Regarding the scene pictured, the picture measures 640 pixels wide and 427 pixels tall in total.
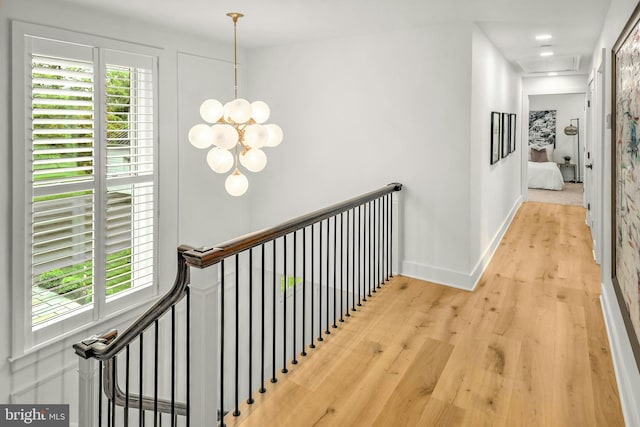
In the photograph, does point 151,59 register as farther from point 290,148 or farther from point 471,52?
point 471,52

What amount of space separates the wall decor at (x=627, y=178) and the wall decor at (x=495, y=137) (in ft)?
6.99

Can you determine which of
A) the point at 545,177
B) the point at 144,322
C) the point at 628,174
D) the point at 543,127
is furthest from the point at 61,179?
the point at 543,127

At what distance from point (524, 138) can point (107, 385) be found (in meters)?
7.96

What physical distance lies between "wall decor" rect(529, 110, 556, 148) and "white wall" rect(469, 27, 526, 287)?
6.22 m

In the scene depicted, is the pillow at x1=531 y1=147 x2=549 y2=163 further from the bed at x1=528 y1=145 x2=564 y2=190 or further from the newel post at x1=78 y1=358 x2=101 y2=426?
the newel post at x1=78 y1=358 x2=101 y2=426

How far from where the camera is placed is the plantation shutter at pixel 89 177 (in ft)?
10.8

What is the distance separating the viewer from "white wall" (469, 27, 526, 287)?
13.0ft

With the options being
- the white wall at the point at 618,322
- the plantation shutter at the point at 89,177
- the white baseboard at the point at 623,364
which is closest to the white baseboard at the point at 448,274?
the white wall at the point at 618,322

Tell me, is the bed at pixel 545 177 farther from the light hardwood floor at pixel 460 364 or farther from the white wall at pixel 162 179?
the white wall at pixel 162 179

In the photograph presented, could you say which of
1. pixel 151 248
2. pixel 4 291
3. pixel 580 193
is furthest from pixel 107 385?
pixel 580 193

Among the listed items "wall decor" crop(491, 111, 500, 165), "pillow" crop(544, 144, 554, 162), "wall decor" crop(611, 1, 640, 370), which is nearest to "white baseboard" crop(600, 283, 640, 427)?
"wall decor" crop(611, 1, 640, 370)

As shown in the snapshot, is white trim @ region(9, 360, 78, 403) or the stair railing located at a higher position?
the stair railing

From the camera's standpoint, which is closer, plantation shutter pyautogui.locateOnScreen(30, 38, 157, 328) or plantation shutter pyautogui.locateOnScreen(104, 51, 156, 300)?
plantation shutter pyautogui.locateOnScreen(30, 38, 157, 328)

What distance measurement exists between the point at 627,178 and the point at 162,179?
12.2 feet
